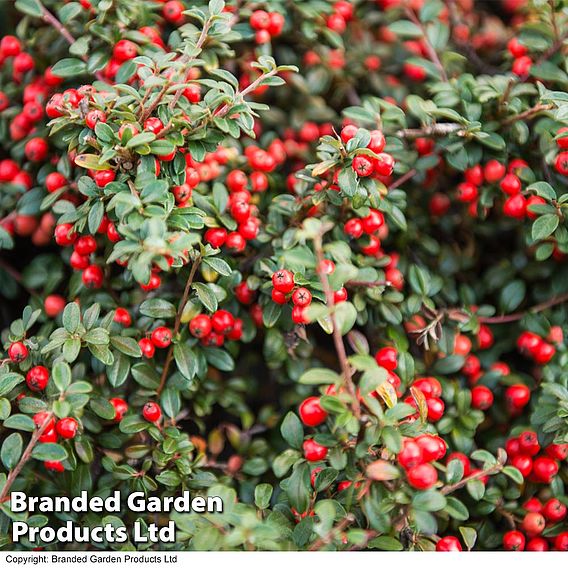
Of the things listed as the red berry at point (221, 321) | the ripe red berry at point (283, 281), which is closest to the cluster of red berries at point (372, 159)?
the ripe red berry at point (283, 281)

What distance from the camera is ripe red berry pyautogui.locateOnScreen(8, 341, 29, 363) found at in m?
1.75

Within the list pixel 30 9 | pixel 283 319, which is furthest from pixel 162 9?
pixel 283 319

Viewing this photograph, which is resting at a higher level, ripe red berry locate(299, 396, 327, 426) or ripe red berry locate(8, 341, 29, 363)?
ripe red berry locate(8, 341, 29, 363)

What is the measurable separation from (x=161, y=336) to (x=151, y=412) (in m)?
0.21

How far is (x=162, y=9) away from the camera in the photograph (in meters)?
2.22

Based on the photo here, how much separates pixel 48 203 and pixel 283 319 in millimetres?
768

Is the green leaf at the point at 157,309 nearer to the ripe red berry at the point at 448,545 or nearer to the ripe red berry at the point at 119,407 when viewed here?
the ripe red berry at the point at 119,407

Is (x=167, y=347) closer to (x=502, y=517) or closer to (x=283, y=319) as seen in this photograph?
(x=283, y=319)

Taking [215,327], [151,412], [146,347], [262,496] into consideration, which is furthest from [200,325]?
[262,496]

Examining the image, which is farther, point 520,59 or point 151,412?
point 520,59

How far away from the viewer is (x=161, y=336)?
1.84 metres

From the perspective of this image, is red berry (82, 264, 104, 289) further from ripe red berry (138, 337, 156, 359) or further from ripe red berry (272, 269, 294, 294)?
ripe red berry (272, 269, 294, 294)

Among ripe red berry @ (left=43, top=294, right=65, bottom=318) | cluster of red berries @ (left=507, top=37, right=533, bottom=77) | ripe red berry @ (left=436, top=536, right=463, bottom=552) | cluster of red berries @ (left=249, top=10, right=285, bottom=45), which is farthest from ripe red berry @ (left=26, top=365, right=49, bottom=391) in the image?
cluster of red berries @ (left=507, top=37, right=533, bottom=77)

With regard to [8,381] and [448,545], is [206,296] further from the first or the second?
[448,545]
